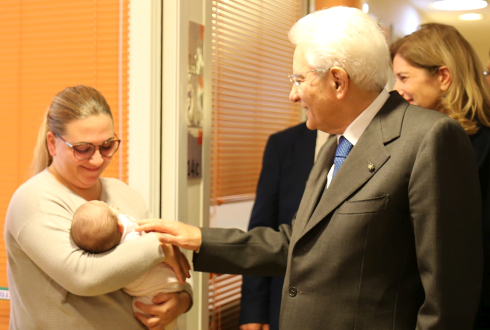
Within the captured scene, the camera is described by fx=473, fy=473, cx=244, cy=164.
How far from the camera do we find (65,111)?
5.49ft

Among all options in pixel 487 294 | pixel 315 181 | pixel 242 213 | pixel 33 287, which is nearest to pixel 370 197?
pixel 315 181

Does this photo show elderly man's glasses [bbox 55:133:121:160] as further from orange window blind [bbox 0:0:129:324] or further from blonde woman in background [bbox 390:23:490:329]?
blonde woman in background [bbox 390:23:490:329]

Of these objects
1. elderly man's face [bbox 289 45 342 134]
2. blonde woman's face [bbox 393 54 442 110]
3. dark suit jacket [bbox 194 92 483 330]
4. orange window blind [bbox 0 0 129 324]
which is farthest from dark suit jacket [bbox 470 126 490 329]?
orange window blind [bbox 0 0 129 324]

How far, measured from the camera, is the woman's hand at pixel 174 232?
1727 millimetres

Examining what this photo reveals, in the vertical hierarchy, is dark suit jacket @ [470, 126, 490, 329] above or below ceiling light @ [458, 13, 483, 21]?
below

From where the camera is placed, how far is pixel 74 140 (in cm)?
167

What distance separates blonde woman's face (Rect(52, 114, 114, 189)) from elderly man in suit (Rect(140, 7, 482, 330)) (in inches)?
28.2

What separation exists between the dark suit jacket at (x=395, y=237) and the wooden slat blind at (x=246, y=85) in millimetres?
1235

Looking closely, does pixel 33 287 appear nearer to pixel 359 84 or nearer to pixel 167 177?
pixel 167 177

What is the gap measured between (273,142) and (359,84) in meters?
0.96

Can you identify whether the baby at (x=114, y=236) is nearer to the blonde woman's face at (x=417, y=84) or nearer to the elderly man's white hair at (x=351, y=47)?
the elderly man's white hair at (x=351, y=47)

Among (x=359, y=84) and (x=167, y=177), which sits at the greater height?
(x=359, y=84)

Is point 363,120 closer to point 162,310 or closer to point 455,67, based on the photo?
point 455,67

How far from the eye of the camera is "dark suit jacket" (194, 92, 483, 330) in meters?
1.32
